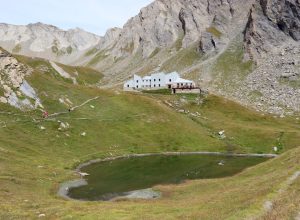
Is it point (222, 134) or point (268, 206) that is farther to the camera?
point (222, 134)

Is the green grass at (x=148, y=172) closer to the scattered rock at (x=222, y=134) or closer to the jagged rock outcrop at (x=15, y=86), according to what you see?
the scattered rock at (x=222, y=134)

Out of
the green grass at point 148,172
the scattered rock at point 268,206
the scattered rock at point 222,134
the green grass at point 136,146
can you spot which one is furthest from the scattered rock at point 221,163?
the scattered rock at point 268,206

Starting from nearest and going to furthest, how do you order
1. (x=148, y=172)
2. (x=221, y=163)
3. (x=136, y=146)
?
(x=148, y=172) < (x=221, y=163) < (x=136, y=146)

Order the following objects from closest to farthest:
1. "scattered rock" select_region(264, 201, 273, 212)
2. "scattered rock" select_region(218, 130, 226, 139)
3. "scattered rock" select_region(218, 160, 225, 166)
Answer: "scattered rock" select_region(264, 201, 273, 212) → "scattered rock" select_region(218, 160, 225, 166) → "scattered rock" select_region(218, 130, 226, 139)

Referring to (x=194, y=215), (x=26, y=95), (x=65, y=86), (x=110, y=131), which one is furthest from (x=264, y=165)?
(x=65, y=86)

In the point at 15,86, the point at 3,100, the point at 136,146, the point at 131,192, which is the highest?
the point at 15,86

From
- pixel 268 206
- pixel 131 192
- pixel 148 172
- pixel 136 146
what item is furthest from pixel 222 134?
pixel 268 206

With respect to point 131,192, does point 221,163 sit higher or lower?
lower

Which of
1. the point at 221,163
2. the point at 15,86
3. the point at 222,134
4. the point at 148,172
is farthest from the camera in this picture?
the point at 222,134

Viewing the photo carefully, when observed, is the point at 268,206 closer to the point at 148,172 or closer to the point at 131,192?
the point at 131,192

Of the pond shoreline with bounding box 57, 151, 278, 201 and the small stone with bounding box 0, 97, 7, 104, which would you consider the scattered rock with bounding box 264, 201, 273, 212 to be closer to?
the pond shoreline with bounding box 57, 151, 278, 201

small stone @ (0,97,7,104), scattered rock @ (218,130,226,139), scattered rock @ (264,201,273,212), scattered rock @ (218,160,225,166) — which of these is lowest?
scattered rock @ (218,160,225,166)

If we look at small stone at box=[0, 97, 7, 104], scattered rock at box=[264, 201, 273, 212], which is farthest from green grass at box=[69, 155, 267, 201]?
small stone at box=[0, 97, 7, 104]

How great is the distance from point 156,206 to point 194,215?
34.8ft
